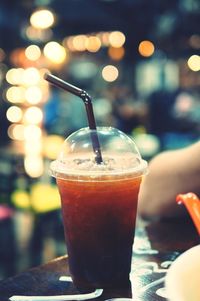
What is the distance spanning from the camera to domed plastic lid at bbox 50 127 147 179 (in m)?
1.05

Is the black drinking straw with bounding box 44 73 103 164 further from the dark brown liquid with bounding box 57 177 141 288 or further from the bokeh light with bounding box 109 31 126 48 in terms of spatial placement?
the bokeh light with bounding box 109 31 126 48

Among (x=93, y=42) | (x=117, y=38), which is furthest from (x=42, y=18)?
(x=93, y=42)

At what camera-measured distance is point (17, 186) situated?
15.3 feet

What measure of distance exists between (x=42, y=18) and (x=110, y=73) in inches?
375

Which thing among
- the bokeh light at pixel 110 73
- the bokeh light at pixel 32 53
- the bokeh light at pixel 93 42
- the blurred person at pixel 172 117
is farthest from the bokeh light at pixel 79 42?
the bokeh light at pixel 110 73

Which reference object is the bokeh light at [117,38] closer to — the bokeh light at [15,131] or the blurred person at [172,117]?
the blurred person at [172,117]

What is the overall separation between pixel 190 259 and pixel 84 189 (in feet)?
1.14

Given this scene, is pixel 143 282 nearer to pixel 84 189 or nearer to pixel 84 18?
pixel 84 189

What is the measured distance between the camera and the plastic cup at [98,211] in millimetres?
1040

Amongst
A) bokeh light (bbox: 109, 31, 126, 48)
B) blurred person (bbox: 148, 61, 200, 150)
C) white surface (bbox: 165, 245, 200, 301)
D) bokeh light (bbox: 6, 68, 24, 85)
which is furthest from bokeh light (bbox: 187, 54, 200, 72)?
white surface (bbox: 165, 245, 200, 301)

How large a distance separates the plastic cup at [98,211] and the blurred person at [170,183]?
639 mm

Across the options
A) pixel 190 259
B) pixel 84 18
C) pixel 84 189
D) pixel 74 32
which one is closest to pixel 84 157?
pixel 84 189

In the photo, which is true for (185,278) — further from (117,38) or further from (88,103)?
(117,38)

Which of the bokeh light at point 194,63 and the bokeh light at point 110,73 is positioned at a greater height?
the bokeh light at point 110,73
